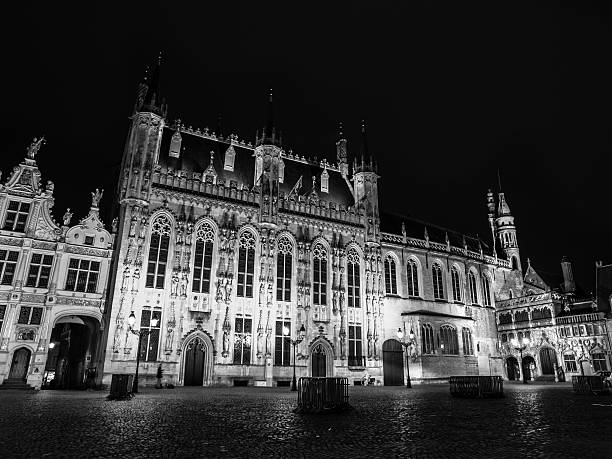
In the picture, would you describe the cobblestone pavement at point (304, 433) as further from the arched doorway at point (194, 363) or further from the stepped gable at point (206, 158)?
the stepped gable at point (206, 158)

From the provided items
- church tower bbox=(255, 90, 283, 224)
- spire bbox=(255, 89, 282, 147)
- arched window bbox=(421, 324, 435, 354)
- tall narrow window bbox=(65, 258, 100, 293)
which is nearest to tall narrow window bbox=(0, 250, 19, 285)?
tall narrow window bbox=(65, 258, 100, 293)

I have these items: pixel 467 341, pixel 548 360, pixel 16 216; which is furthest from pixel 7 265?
pixel 548 360

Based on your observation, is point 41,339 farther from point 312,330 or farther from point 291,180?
point 291,180

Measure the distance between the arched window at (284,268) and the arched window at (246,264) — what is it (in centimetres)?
257

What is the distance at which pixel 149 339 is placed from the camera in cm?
3247

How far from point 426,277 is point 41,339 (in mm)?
38291

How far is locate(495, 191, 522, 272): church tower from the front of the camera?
2441 inches

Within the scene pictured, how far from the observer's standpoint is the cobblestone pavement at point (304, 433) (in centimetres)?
761

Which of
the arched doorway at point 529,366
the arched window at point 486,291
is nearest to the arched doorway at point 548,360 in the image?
the arched doorway at point 529,366

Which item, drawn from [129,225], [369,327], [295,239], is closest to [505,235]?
[369,327]

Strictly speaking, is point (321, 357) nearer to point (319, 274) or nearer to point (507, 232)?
point (319, 274)

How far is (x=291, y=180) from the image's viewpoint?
154 feet

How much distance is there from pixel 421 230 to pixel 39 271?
43.4m

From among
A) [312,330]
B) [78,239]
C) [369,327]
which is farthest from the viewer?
[369,327]
